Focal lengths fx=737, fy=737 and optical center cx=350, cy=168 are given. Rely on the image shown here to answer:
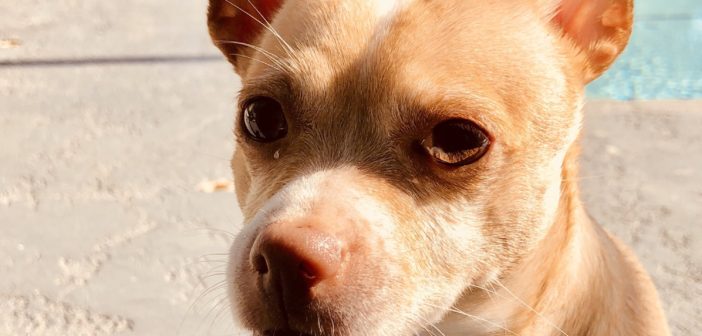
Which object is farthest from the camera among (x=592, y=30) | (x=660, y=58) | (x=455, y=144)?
(x=660, y=58)

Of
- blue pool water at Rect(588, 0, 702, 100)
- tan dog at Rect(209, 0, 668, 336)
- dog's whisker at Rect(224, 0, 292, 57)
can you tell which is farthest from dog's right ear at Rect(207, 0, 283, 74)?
blue pool water at Rect(588, 0, 702, 100)

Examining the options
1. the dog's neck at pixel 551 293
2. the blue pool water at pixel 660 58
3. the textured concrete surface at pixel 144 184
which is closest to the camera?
the dog's neck at pixel 551 293

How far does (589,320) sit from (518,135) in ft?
2.27

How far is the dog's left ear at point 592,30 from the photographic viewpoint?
6.73ft

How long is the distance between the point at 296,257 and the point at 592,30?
1.12 m

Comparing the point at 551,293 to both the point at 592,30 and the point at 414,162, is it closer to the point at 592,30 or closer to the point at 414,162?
the point at 414,162

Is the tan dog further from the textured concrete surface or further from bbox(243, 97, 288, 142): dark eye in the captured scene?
the textured concrete surface

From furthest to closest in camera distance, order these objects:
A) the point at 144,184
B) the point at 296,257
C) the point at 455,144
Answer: the point at 144,184 → the point at 455,144 → the point at 296,257

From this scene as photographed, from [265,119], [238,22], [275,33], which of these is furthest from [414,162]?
[238,22]

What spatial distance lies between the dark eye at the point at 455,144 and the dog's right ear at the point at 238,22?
80cm

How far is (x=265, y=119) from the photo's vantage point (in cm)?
196

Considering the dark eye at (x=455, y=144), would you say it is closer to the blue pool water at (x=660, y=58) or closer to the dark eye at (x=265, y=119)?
the dark eye at (x=265, y=119)

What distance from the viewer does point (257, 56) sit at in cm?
211

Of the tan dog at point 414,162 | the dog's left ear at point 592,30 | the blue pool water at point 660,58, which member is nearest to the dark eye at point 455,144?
the tan dog at point 414,162
